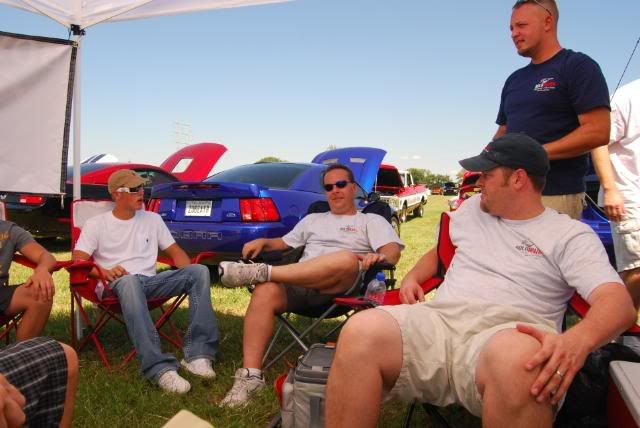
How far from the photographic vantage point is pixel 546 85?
8.27 ft

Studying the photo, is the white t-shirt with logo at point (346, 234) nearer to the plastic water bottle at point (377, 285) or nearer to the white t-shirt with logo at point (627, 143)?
the plastic water bottle at point (377, 285)

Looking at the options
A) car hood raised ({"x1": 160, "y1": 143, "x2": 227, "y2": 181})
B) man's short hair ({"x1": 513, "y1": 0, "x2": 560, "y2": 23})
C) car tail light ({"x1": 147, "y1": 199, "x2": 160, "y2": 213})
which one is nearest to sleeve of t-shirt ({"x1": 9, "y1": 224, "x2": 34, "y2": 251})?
car tail light ({"x1": 147, "y1": 199, "x2": 160, "y2": 213})

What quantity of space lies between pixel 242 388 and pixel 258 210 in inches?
93.6

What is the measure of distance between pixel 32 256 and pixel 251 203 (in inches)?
81.4

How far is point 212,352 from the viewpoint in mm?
3111

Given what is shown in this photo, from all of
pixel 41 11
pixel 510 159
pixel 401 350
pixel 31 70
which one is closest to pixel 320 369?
pixel 401 350

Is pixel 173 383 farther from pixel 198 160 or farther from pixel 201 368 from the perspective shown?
pixel 198 160

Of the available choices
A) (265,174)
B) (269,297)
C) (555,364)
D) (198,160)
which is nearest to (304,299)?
(269,297)

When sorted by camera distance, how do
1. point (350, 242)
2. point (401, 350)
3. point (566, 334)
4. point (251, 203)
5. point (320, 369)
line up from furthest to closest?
point (251, 203) < point (350, 242) < point (320, 369) < point (401, 350) < point (566, 334)

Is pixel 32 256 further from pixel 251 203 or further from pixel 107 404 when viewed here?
pixel 251 203

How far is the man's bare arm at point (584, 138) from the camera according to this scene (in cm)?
241

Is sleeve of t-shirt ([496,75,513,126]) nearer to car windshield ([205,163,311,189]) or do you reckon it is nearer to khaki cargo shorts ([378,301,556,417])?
khaki cargo shorts ([378,301,556,417])

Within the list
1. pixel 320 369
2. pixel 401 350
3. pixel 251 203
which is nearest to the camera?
pixel 401 350

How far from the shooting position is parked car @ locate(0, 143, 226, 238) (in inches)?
265
